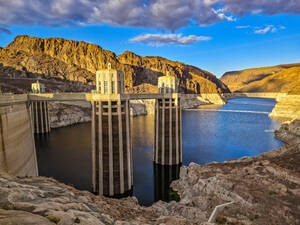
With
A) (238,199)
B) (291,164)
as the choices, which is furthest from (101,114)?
(291,164)

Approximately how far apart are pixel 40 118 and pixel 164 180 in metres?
56.7

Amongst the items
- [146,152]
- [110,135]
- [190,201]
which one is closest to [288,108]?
[146,152]

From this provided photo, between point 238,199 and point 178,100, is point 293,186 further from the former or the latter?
point 178,100

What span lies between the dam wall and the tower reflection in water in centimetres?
1944

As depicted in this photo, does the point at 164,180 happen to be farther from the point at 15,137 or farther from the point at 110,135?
the point at 15,137

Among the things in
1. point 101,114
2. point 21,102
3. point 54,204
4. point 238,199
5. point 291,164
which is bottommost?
point 238,199

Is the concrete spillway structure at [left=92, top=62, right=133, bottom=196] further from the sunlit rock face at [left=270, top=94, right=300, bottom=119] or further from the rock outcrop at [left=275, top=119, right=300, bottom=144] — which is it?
the sunlit rock face at [left=270, top=94, right=300, bottom=119]

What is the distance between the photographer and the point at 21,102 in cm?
2370

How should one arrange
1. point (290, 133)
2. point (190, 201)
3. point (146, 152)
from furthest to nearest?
point (290, 133)
point (146, 152)
point (190, 201)

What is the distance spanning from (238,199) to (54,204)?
55.2ft

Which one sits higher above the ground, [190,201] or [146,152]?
[190,201]

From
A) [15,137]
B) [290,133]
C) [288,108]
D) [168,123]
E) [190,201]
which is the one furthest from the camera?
[288,108]

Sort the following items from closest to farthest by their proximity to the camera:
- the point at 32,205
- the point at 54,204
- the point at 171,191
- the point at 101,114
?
the point at 32,205 → the point at 54,204 → the point at 101,114 → the point at 171,191

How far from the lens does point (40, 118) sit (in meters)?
69.4
